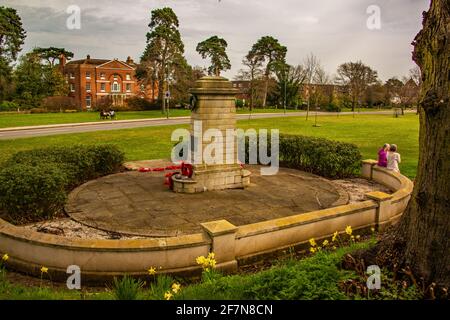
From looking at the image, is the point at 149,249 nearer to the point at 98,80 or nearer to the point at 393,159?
the point at 393,159

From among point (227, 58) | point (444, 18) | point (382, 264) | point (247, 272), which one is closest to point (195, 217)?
point (247, 272)

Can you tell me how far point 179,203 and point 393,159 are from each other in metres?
7.96

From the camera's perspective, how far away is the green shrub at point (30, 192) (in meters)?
7.89

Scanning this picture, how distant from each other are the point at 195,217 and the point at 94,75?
71.1m

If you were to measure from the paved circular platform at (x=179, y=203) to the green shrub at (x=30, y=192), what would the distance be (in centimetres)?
65

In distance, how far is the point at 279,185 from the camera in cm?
1198

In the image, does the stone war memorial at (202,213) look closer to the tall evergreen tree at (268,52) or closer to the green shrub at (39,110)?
the green shrub at (39,110)

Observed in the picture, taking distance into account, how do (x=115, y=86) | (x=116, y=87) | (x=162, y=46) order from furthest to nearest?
(x=116, y=87) → (x=115, y=86) → (x=162, y=46)

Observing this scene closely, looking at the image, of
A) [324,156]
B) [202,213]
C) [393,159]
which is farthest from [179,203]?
[393,159]

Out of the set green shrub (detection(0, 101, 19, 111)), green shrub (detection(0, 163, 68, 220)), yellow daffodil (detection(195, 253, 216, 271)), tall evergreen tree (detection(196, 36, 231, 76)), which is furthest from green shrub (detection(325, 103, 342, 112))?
yellow daffodil (detection(195, 253, 216, 271))

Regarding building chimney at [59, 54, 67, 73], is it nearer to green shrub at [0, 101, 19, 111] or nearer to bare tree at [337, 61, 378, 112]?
green shrub at [0, 101, 19, 111]

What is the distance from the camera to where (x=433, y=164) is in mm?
4535

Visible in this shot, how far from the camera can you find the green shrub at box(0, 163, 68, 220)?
789 cm

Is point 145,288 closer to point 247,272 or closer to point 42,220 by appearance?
point 247,272
